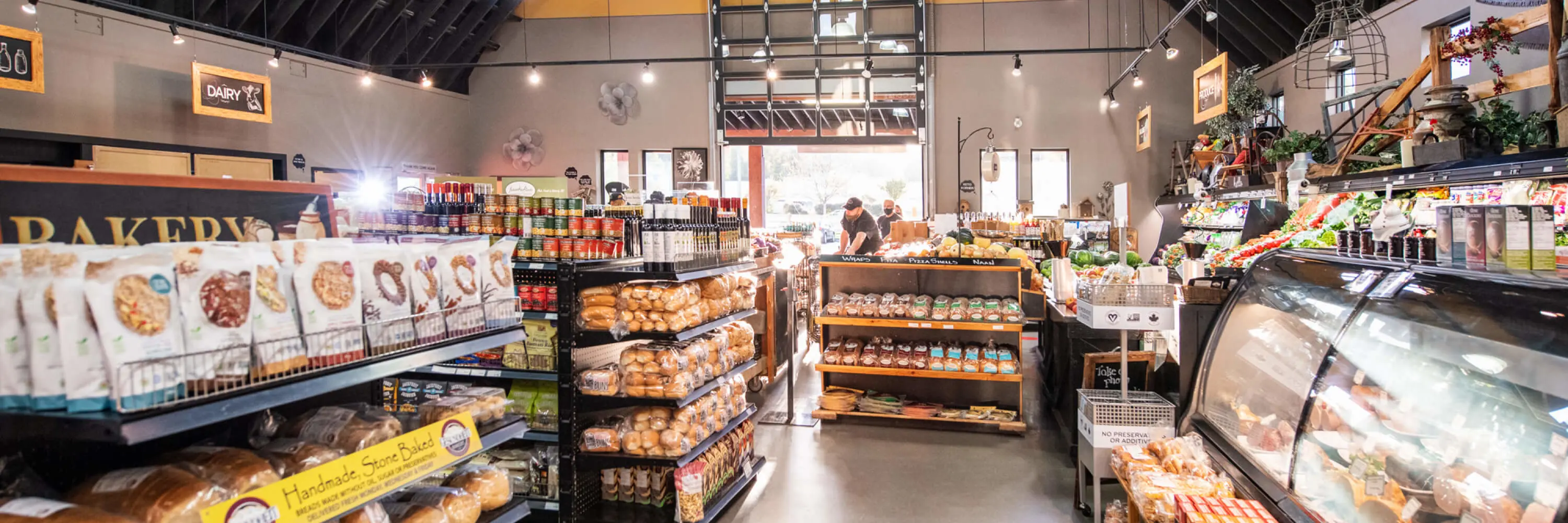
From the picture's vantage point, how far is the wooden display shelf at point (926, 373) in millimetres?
5133

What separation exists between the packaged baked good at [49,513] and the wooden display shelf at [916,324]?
450cm

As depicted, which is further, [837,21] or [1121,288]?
[837,21]

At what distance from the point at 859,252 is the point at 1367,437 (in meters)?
6.36

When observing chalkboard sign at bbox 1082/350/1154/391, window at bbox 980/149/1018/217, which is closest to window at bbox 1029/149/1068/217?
window at bbox 980/149/1018/217

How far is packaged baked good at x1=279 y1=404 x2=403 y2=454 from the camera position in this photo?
156cm

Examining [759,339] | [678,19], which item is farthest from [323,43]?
[759,339]

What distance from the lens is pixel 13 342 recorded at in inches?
43.7

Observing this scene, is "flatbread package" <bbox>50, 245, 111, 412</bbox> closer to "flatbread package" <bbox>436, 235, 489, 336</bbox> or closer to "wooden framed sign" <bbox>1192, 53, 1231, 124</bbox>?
"flatbread package" <bbox>436, 235, 489, 336</bbox>

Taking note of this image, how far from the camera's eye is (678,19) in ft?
42.8

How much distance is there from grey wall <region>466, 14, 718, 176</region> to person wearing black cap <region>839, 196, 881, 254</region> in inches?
214

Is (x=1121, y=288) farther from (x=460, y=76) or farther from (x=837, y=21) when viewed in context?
(x=460, y=76)

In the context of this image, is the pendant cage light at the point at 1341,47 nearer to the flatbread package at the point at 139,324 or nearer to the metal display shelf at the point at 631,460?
the metal display shelf at the point at 631,460

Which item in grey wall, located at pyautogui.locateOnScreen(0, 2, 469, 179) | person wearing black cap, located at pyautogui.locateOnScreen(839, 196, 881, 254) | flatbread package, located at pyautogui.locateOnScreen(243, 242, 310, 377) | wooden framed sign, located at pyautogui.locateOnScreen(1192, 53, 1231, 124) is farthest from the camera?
person wearing black cap, located at pyautogui.locateOnScreen(839, 196, 881, 254)

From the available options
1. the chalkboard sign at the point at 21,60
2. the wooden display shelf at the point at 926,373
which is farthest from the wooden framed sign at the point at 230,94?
the wooden display shelf at the point at 926,373
